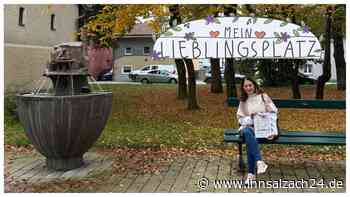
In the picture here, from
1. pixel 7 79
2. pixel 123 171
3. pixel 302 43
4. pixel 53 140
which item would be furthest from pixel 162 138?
pixel 7 79

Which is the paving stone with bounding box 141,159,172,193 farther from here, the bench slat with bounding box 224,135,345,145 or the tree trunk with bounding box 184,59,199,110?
the tree trunk with bounding box 184,59,199,110

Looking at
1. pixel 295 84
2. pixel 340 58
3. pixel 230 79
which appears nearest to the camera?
pixel 230 79

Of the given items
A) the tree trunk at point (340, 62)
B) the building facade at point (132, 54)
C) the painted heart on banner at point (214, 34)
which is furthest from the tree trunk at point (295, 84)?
the building facade at point (132, 54)

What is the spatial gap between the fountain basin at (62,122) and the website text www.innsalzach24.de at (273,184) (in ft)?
5.50

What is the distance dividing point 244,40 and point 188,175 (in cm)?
196

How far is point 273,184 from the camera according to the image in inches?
216

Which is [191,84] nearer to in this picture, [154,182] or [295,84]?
[295,84]

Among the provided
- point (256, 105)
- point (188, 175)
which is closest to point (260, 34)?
point (256, 105)

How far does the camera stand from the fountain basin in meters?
5.77

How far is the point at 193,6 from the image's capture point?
9.77 m

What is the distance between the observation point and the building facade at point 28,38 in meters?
17.7

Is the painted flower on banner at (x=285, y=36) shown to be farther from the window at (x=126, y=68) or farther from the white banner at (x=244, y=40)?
the window at (x=126, y=68)

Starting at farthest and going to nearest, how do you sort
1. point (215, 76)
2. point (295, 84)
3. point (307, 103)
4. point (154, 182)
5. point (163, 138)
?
point (215, 76) → point (295, 84) → point (163, 138) → point (307, 103) → point (154, 182)

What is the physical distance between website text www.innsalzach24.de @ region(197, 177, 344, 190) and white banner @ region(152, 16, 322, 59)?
1.66m
